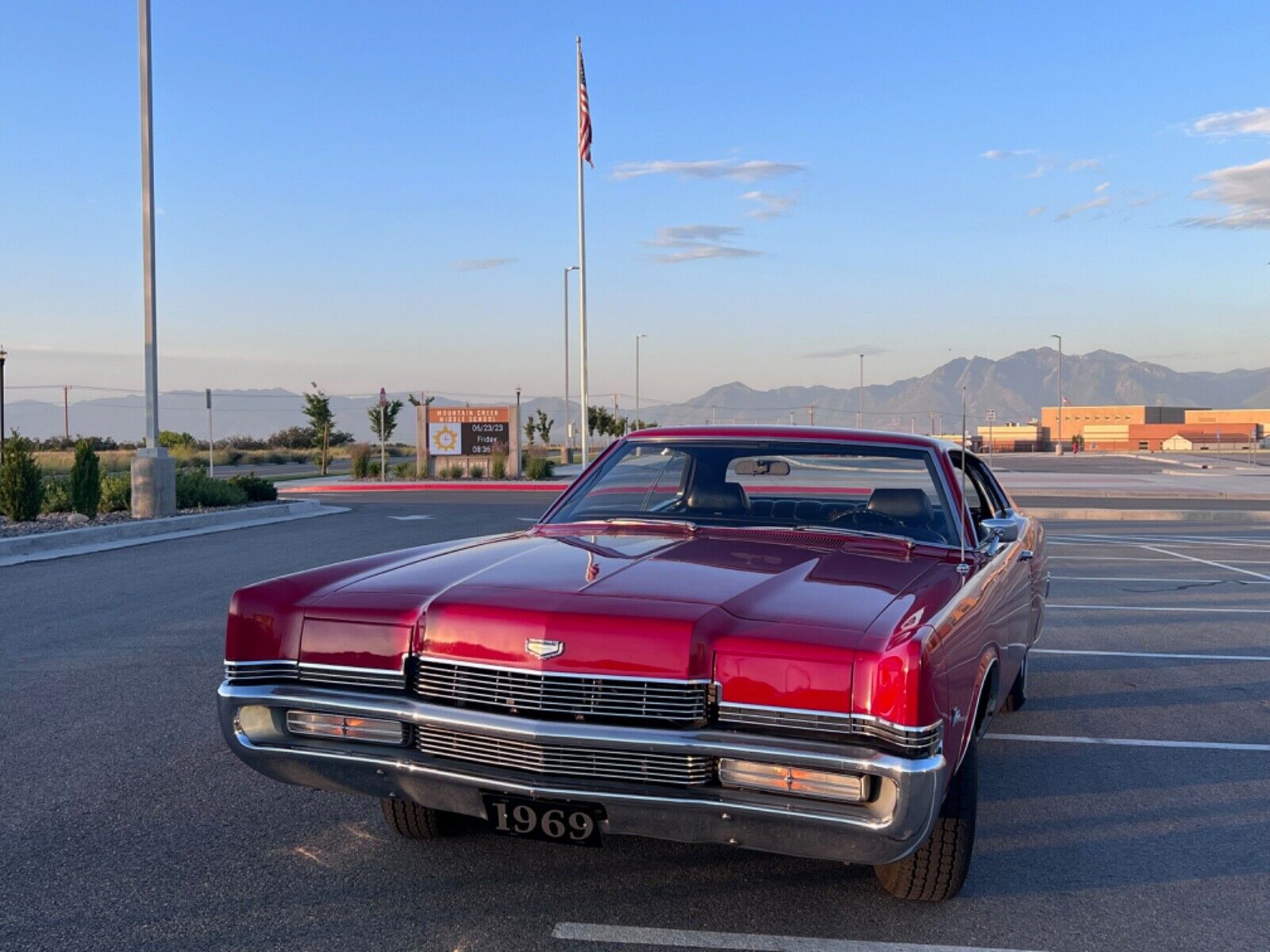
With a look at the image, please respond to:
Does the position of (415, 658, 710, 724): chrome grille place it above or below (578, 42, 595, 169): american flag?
below

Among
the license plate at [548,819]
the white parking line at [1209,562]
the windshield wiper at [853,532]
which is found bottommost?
the white parking line at [1209,562]

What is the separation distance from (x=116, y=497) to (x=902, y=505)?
17.9m

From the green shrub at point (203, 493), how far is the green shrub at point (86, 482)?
89.7 inches

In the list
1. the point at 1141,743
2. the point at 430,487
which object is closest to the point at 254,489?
the point at 430,487

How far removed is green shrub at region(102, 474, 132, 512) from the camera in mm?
19938

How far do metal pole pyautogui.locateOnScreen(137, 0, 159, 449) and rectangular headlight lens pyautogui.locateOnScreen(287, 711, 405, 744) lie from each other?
1615 centimetres

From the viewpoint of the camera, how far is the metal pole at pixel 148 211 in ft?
61.4

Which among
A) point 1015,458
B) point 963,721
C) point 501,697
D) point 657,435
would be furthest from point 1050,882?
point 1015,458

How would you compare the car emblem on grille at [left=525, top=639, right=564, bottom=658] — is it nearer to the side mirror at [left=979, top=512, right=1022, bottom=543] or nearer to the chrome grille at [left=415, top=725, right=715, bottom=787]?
the chrome grille at [left=415, top=725, right=715, bottom=787]

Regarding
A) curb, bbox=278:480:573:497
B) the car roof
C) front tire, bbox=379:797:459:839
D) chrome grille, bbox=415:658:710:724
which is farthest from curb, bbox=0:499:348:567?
chrome grille, bbox=415:658:710:724

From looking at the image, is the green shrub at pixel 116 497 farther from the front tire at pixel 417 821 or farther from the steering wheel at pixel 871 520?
the steering wheel at pixel 871 520

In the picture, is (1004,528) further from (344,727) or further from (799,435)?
(344,727)

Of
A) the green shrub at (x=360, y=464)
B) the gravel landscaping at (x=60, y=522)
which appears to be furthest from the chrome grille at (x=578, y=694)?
the green shrub at (x=360, y=464)

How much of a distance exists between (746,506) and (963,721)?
5.63 feet
